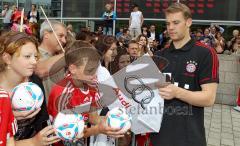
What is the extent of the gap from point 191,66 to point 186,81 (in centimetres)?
13

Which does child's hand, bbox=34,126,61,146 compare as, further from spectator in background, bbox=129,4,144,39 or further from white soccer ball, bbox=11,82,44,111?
spectator in background, bbox=129,4,144,39

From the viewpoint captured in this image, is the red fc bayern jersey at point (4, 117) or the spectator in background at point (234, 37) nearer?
the red fc bayern jersey at point (4, 117)

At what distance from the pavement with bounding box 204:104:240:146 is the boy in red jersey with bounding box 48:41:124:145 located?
370 centimetres

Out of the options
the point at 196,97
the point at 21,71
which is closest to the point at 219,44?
the point at 196,97

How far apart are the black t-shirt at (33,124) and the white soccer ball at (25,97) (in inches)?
10.5

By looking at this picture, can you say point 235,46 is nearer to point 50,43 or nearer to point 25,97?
point 50,43

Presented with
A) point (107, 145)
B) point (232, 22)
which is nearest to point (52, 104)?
point (107, 145)

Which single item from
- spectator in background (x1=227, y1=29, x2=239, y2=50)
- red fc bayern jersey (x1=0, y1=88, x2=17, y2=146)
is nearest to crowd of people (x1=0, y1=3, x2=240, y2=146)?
red fc bayern jersey (x1=0, y1=88, x2=17, y2=146)

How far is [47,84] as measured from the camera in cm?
335

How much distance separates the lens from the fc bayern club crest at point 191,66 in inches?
112

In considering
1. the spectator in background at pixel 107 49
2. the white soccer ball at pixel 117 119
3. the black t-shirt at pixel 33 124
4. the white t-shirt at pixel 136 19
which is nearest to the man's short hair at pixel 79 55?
the black t-shirt at pixel 33 124

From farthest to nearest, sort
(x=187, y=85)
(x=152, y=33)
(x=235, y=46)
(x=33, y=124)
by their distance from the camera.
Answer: (x=152, y=33) → (x=235, y=46) → (x=187, y=85) → (x=33, y=124)

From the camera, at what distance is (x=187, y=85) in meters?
2.89

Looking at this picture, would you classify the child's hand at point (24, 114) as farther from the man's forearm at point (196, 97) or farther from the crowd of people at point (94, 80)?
the man's forearm at point (196, 97)
